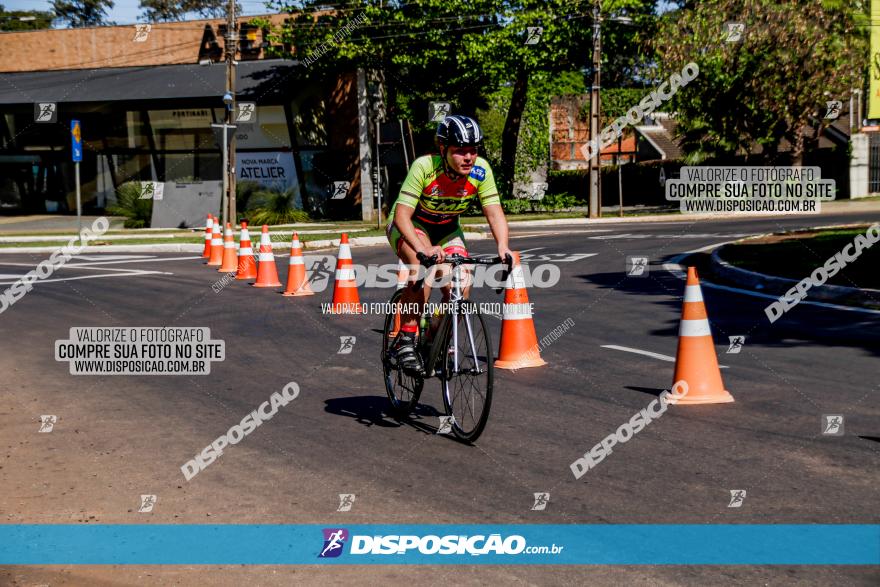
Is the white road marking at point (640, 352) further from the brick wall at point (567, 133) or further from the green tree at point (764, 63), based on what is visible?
the brick wall at point (567, 133)

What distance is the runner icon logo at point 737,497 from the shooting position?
16.8 feet

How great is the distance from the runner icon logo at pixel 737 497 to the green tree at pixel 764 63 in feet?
121

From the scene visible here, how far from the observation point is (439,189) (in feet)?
22.7

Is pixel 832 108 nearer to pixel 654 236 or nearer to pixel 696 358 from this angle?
pixel 654 236

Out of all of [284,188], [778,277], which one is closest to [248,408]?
[778,277]

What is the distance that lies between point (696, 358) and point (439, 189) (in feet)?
7.72

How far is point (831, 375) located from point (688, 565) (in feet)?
15.0

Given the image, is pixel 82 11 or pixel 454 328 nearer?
pixel 454 328

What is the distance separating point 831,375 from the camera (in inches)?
328

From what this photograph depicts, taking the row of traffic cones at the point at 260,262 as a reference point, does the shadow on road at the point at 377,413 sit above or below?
below

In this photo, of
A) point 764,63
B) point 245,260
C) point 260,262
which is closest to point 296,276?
point 260,262

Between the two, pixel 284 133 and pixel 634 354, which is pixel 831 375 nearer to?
pixel 634 354

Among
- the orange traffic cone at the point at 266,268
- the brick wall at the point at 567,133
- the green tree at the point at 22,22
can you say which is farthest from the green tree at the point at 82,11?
the orange traffic cone at the point at 266,268

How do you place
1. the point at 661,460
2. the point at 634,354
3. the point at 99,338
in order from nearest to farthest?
the point at 661,460 < the point at 634,354 < the point at 99,338
